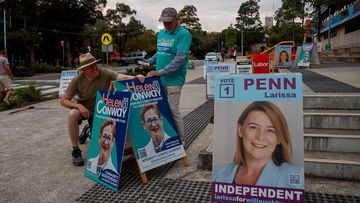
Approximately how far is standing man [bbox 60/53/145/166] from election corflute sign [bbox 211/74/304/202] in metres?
1.84

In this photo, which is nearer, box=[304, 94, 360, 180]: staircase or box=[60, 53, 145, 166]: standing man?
box=[304, 94, 360, 180]: staircase

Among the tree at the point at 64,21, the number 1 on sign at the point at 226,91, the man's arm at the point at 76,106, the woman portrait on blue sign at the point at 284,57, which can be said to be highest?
the tree at the point at 64,21

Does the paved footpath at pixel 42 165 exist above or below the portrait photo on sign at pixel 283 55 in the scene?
below

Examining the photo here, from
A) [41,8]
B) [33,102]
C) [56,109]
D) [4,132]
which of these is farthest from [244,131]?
A: [41,8]

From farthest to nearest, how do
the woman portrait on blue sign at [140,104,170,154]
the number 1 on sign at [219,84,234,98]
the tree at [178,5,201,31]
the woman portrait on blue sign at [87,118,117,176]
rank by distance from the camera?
the tree at [178,5,201,31], the woman portrait on blue sign at [140,104,170,154], the woman portrait on blue sign at [87,118,117,176], the number 1 on sign at [219,84,234,98]

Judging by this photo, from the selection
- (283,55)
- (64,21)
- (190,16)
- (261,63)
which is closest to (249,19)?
(190,16)

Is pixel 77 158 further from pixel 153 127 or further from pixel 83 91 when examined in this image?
pixel 153 127

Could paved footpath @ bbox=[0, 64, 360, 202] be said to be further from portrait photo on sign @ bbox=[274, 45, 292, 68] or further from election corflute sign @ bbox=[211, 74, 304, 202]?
portrait photo on sign @ bbox=[274, 45, 292, 68]

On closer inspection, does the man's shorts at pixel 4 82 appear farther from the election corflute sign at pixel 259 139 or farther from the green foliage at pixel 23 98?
the election corflute sign at pixel 259 139

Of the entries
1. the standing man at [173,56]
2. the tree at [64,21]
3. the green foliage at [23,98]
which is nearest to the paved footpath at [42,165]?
the standing man at [173,56]

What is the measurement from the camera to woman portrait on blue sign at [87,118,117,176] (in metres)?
3.92

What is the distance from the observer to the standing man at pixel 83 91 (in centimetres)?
463

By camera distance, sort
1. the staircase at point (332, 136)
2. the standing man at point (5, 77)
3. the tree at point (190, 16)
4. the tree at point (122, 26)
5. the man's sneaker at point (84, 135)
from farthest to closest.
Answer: the tree at point (190, 16) → the tree at point (122, 26) → the standing man at point (5, 77) → the man's sneaker at point (84, 135) → the staircase at point (332, 136)

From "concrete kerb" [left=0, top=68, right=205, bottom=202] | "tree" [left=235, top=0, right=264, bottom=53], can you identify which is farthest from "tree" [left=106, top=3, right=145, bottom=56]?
"concrete kerb" [left=0, top=68, right=205, bottom=202]
